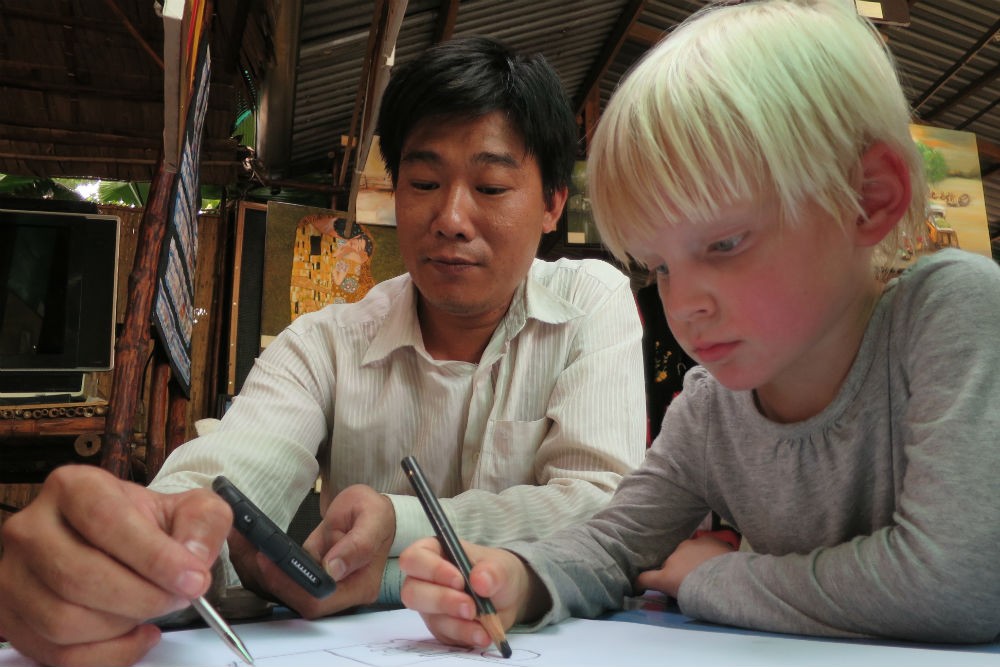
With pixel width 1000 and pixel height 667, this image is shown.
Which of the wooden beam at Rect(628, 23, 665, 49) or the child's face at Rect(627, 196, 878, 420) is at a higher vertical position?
the wooden beam at Rect(628, 23, 665, 49)

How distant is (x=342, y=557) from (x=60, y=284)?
2128 mm

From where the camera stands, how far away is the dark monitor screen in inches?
96.3

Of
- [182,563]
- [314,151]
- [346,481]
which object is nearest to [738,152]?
[182,563]

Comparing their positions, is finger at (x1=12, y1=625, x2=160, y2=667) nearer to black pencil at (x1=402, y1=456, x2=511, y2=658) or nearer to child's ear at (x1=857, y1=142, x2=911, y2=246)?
black pencil at (x1=402, y1=456, x2=511, y2=658)

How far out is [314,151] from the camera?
200 inches

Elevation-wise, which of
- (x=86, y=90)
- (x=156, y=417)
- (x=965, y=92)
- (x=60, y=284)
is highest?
(x=965, y=92)

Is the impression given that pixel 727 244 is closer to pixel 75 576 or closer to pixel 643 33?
pixel 75 576

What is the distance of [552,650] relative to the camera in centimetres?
64

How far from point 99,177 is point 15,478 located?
1690 millimetres

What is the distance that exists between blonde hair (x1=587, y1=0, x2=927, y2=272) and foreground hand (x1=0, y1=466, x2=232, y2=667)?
0.45m

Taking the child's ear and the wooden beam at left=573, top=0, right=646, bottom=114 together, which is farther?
the wooden beam at left=573, top=0, right=646, bottom=114

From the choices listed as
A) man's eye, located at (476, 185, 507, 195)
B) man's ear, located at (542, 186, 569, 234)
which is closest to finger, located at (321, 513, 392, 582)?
man's eye, located at (476, 185, 507, 195)

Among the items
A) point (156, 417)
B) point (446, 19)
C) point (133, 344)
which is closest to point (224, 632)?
point (133, 344)

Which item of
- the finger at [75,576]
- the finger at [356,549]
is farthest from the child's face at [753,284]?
the finger at [75,576]
